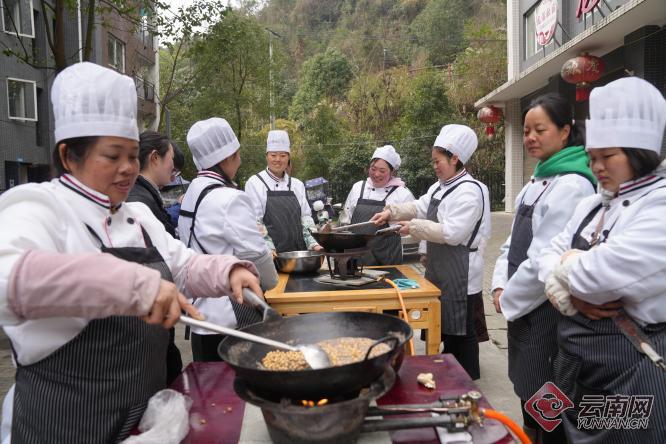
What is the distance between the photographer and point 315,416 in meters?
1.21

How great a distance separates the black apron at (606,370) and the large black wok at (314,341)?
855 mm

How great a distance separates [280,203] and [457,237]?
75.5 inches

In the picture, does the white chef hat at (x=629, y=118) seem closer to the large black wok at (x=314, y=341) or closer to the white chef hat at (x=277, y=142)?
the large black wok at (x=314, y=341)

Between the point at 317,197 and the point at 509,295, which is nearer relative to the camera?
the point at 509,295

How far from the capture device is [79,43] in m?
15.2

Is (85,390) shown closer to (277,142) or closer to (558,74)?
(277,142)

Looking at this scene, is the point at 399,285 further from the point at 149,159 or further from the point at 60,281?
the point at 60,281

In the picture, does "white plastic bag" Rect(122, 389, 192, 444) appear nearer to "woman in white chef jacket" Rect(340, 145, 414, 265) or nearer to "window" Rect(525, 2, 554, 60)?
"woman in white chef jacket" Rect(340, 145, 414, 265)

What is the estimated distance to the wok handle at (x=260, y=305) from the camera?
1601 millimetres

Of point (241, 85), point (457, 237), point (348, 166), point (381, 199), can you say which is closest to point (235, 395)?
point (457, 237)

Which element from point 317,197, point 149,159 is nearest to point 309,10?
point 317,197

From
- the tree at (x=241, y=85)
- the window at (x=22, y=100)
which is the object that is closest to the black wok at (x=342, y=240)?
the tree at (x=241, y=85)

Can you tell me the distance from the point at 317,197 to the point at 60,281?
52.7 feet

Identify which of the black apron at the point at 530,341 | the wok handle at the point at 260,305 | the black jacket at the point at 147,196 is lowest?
the black apron at the point at 530,341
